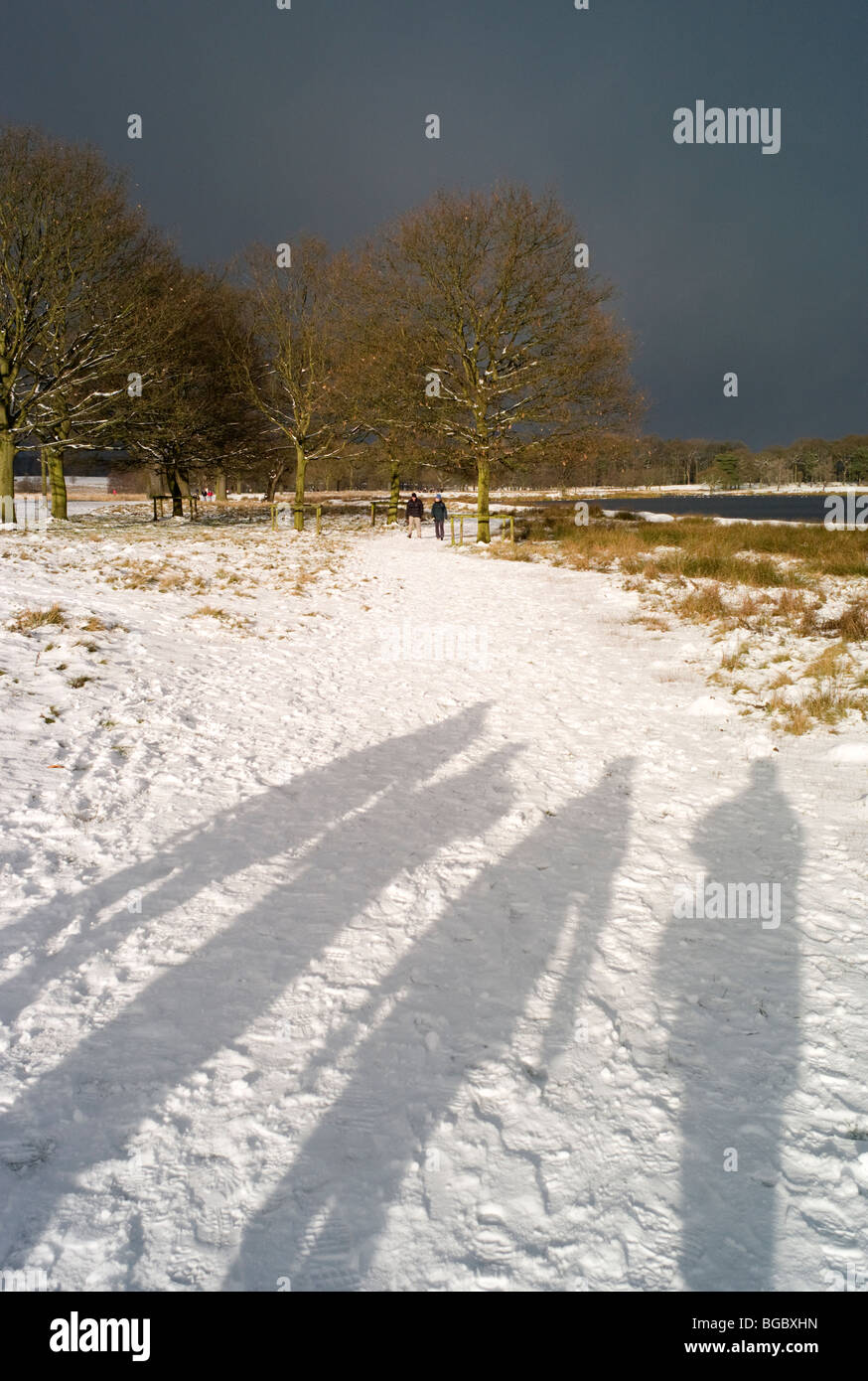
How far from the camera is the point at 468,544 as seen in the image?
2491cm

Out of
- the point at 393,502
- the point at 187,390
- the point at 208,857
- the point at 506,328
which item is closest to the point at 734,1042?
the point at 208,857

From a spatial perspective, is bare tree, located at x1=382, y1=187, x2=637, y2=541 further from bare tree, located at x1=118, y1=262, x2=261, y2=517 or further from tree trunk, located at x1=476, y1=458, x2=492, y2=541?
bare tree, located at x1=118, y1=262, x2=261, y2=517

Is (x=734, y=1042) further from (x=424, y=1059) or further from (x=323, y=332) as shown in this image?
(x=323, y=332)

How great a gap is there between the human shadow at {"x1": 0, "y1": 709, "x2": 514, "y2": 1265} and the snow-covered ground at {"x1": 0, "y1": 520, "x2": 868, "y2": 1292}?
15 mm

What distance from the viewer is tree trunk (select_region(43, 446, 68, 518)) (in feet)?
82.2

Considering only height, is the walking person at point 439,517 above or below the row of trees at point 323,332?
below

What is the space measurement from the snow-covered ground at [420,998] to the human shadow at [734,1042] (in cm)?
1

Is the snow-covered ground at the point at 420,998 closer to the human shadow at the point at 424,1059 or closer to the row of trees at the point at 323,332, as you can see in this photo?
the human shadow at the point at 424,1059

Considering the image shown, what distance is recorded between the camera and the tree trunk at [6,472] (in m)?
20.5

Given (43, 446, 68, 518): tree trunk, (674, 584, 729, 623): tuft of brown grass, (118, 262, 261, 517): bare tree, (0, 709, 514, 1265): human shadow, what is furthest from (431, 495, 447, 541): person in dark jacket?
(0, 709, 514, 1265): human shadow

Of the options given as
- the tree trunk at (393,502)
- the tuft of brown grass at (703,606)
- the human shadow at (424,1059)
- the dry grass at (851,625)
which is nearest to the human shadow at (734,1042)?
the human shadow at (424,1059)
